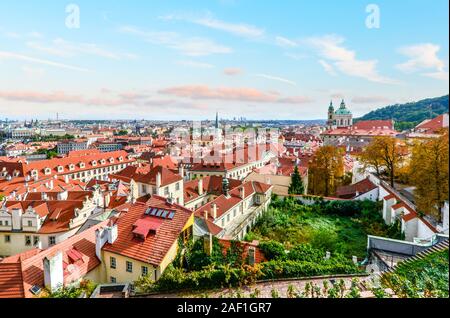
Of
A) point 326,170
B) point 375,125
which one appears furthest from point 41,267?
point 375,125

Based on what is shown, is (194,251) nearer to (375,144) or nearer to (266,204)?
(266,204)

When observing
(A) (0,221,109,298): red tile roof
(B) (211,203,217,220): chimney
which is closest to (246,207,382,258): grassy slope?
(B) (211,203,217,220): chimney

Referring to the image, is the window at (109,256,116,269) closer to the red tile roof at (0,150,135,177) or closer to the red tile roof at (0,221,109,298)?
the red tile roof at (0,221,109,298)

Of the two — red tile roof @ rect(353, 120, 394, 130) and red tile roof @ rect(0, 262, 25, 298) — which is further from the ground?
red tile roof @ rect(353, 120, 394, 130)

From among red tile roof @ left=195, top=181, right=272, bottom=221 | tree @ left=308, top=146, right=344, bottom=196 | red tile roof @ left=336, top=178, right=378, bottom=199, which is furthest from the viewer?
tree @ left=308, top=146, right=344, bottom=196

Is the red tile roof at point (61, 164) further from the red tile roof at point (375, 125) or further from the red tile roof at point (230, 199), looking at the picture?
the red tile roof at point (375, 125)
